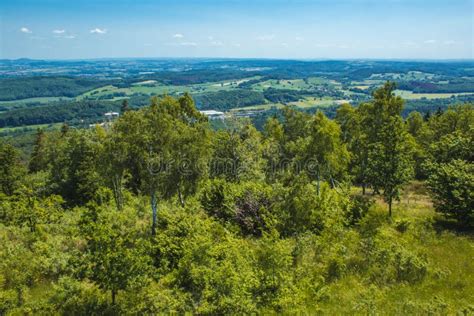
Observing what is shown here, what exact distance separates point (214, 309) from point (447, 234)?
50.2ft

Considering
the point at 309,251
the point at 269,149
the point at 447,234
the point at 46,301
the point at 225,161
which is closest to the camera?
the point at 46,301

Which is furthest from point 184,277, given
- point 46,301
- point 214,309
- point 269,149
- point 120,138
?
point 269,149

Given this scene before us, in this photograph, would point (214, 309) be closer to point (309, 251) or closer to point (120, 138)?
point (309, 251)

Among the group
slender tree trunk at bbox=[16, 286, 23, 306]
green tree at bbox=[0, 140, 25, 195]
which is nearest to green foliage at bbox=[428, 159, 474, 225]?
slender tree trunk at bbox=[16, 286, 23, 306]

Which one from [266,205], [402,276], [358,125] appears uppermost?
[358,125]

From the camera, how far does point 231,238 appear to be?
1593cm

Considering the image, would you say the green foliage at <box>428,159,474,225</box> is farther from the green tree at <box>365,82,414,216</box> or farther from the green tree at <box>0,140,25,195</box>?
the green tree at <box>0,140,25,195</box>

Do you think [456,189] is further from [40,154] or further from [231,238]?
[40,154]

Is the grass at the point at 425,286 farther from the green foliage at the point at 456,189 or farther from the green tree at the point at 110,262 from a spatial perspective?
the green tree at the point at 110,262

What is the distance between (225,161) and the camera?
27469 mm

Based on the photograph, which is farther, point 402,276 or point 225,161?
point 225,161

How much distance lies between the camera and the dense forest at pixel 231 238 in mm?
12125

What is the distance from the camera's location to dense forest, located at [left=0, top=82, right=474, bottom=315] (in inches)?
477

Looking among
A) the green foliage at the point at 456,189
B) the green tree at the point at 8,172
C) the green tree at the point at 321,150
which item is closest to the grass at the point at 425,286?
the green foliage at the point at 456,189
